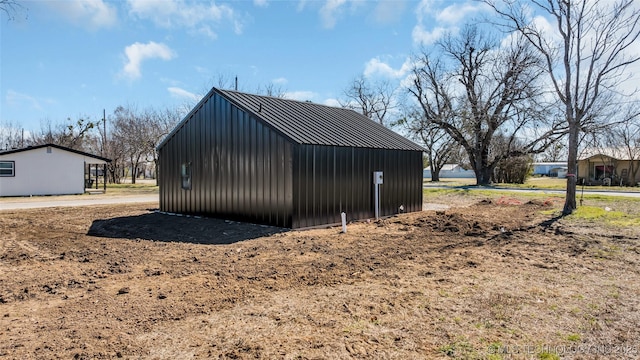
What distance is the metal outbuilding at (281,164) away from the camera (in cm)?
998

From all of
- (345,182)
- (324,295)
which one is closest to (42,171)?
(345,182)

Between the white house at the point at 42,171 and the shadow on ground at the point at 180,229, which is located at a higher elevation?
the white house at the point at 42,171

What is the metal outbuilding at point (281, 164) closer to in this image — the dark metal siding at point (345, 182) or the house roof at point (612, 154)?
the dark metal siding at point (345, 182)

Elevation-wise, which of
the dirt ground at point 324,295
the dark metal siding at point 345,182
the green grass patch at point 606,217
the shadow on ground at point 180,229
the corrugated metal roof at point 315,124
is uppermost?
the corrugated metal roof at point 315,124

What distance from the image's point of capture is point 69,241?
28.1ft

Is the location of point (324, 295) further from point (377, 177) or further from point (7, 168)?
point (7, 168)

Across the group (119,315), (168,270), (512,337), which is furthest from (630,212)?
(119,315)

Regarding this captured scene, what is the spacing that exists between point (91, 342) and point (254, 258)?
353 centimetres

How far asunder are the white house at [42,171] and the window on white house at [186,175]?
14109 mm

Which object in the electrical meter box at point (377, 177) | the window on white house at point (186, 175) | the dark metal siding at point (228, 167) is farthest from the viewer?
the window on white house at point (186, 175)

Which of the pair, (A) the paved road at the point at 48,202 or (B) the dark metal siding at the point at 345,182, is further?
(A) the paved road at the point at 48,202

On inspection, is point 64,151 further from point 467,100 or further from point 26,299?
point 467,100

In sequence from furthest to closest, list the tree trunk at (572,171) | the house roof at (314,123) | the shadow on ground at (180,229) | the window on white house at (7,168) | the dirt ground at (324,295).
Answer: the window on white house at (7,168), the tree trunk at (572,171), the house roof at (314,123), the shadow on ground at (180,229), the dirt ground at (324,295)

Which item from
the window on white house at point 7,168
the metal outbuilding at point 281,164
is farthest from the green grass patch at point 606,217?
the window on white house at point 7,168
